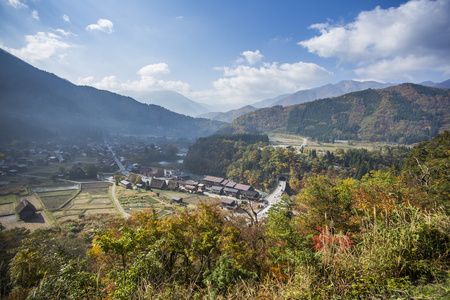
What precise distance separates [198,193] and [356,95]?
127 metres

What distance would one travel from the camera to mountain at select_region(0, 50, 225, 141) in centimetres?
8858

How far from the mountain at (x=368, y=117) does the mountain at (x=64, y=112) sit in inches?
2913

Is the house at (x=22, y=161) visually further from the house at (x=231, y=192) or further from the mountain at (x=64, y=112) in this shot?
the house at (x=231, y=192)

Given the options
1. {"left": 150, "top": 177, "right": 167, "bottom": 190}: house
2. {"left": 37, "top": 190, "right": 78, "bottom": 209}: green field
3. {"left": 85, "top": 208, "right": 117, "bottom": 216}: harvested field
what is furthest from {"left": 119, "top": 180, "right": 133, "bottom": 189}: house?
{"left": 85, "top": 208, "right": 117, "bottom": 216}: harvested field

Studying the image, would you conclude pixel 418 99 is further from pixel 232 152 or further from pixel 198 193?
pixel 198 193

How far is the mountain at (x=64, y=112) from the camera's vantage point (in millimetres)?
88581

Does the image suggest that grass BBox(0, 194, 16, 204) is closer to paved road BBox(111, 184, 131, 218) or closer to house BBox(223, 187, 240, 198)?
paved road BBox(111, 184, 131, 218)

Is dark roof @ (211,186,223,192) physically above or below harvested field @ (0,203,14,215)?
below

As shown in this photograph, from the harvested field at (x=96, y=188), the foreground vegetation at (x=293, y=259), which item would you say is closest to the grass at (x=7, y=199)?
the harvested field at (x=96, y=188)

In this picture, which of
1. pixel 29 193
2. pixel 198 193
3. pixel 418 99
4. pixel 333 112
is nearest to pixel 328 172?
pixel 198 193

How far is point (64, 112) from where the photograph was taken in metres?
127

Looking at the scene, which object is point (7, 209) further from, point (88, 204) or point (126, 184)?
point (126, 184)

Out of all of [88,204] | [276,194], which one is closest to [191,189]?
[88,204]

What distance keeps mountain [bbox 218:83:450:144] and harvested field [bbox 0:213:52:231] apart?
92733mm
